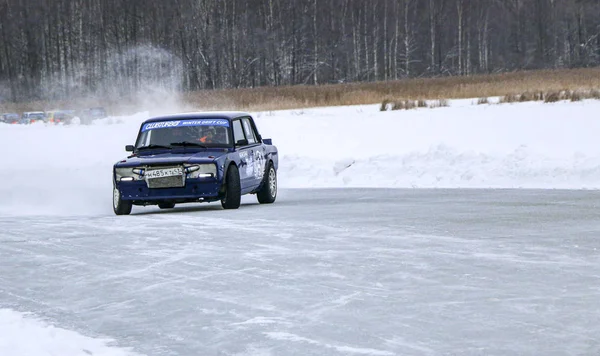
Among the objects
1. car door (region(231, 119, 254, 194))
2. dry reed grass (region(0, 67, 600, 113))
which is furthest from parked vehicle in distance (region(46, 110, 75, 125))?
car door (region(231, 119, 254, 194))

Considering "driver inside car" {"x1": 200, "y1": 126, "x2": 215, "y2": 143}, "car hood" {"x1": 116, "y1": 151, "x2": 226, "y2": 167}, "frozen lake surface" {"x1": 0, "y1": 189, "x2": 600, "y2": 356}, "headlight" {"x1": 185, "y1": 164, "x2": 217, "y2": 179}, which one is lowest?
"frozen lake surface" {"x1": 0, "y1": 189, "x2": 600, "y2": 356}

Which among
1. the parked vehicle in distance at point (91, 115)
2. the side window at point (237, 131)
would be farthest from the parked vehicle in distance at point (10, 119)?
the side window at point (237, 131)

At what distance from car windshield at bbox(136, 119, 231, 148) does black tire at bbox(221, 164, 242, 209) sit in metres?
0.69

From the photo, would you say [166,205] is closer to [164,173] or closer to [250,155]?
[250,155]

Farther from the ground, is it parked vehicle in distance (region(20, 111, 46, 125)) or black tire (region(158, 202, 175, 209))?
parked vehicle in distance (region(20, 111, 46, 125))

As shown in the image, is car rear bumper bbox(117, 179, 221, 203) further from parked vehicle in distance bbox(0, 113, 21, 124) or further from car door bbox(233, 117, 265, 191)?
parked vehicle in distance bbox(0, 113, 21, 124)

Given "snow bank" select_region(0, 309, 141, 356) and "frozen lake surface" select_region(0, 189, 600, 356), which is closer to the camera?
"snow bank" select_region(0, 309, 141, 356)

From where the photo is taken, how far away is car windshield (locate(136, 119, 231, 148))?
653 inches

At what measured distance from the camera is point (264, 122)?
3806 centimetres

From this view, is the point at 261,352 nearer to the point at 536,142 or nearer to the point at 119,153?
the point at 536,142

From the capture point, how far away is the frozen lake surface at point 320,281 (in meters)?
6.53

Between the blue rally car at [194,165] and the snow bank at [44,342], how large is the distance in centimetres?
836

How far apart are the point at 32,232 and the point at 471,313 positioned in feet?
24.3

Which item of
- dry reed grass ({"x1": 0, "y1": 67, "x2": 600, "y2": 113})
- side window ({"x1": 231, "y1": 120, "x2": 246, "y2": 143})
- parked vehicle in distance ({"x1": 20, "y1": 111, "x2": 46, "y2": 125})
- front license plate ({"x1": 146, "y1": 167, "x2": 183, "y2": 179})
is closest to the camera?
front license plate ({"x1": 146, "y1": 167, "x2": 183, "y2": 179})
